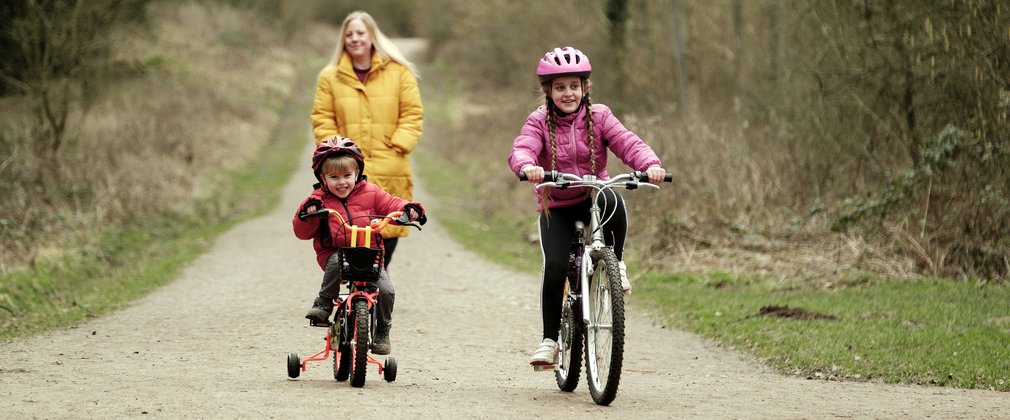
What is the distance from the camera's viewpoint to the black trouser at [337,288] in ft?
21.6

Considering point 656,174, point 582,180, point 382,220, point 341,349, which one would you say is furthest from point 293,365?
point 656,174

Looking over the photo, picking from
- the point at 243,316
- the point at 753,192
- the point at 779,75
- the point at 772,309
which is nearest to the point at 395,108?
the point at 243,316

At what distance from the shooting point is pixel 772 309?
10.2m

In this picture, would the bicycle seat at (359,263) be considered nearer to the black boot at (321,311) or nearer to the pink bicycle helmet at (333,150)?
the black boot at (321,311)

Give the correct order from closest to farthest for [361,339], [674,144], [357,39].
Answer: [361,339]
[357,39]
[674,144]

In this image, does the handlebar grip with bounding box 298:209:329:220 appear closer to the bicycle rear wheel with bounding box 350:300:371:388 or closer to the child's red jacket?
the child's red jacket

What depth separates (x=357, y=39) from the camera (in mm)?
8852

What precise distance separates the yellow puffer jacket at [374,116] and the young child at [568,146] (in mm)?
2626

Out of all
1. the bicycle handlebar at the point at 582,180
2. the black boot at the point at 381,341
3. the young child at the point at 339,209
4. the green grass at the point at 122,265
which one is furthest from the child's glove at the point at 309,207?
the green grass at the point at 122,265

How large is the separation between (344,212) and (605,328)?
70.3 inches

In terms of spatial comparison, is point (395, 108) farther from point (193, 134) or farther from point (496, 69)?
point (496, 69)

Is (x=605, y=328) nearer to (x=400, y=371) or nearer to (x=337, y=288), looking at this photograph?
(x=337, y=288)

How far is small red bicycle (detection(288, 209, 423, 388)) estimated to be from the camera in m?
6.39

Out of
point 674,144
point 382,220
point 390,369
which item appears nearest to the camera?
point 382,220
